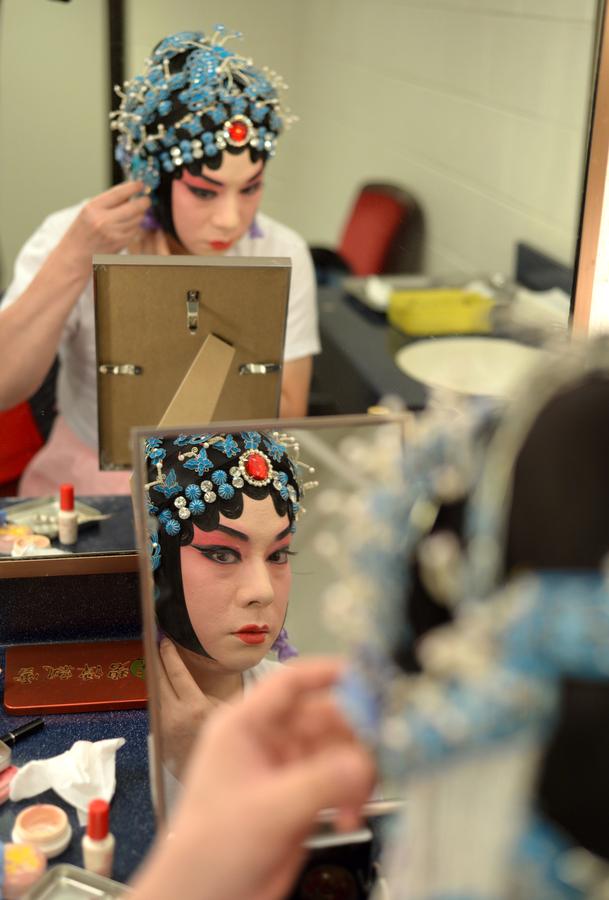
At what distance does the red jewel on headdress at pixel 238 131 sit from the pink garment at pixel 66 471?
0.44m

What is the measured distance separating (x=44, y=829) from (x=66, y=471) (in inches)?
26.3

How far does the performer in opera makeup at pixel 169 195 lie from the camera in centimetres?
107

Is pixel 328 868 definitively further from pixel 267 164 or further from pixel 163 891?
pixel 267 164

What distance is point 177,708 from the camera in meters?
0.68

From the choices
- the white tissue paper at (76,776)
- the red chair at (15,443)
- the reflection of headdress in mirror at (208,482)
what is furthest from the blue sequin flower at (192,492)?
the red chair at (15,443)

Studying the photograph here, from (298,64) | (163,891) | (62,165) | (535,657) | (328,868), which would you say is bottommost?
(328,868)

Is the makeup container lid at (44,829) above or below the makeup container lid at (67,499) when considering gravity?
below

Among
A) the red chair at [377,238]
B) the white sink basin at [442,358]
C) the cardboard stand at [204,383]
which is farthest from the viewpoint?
the red chair at [377,238]

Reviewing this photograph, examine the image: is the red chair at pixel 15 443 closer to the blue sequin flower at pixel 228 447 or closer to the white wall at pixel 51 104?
the white wall at pixel 51 104

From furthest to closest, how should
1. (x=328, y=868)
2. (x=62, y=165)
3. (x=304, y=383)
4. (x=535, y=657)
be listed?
(x=304, y=383) → (x=62, y=165) → (x=328, y=868) → (x=535, y=657)

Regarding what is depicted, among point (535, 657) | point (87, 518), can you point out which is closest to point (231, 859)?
point (535, 657)

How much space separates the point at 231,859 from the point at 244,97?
0.87 meters

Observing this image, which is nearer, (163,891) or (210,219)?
(163,891)

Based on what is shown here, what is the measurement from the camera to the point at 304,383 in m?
1.33
